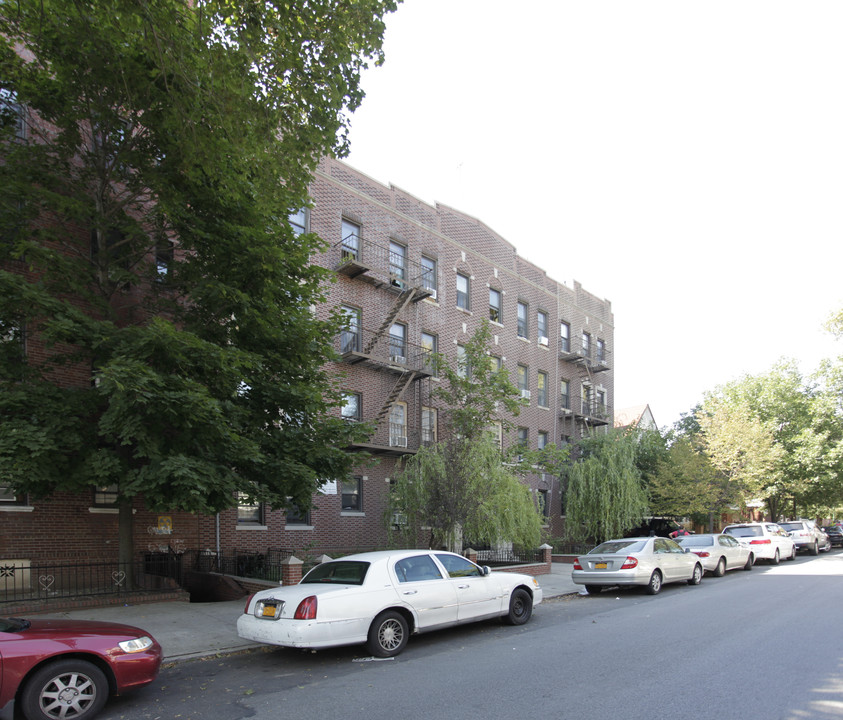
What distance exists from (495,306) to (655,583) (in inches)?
619

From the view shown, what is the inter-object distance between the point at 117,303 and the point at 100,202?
263 cm

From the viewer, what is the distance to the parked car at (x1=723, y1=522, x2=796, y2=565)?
23125mm

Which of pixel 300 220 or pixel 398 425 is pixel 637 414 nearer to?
pixel 398 425

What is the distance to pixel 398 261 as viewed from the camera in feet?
78.2

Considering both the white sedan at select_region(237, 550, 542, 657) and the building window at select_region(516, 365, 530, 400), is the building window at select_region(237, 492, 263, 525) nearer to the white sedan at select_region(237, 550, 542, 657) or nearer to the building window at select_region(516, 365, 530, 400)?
the white sedan at select_region(237, 550, 542, 657)

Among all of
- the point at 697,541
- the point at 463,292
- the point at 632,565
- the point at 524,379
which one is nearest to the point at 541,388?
the point at 524,379

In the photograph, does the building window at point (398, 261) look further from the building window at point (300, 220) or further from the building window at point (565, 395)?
the building window at point (565, 395)

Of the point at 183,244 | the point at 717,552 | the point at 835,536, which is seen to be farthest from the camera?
the point at 835,536

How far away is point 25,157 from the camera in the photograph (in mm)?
11492

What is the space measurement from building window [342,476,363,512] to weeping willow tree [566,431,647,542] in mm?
9350

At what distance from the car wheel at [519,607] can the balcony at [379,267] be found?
12.7 meters

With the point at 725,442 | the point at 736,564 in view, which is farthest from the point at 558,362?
the point at 736,564

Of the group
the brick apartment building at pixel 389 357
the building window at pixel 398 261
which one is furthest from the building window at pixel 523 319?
the building window at pixel 398 261

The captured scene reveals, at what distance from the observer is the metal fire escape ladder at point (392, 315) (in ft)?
70.6
